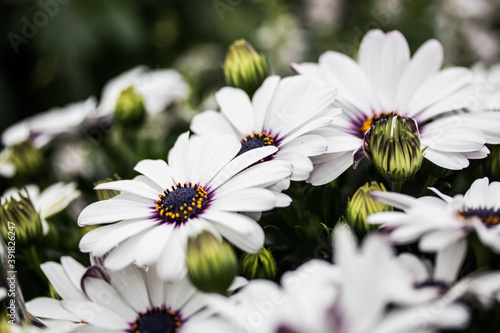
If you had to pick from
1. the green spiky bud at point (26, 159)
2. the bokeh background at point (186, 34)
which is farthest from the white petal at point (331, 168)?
the bokeh background at point (186, 34)

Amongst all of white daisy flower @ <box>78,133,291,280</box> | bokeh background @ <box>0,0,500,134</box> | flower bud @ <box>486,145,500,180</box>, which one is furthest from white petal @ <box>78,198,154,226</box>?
bokeh background @ <box>0,0,500,134</box>

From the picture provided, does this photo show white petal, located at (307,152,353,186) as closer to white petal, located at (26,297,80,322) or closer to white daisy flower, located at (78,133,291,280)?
white daisy flower, located at (78,133,291,280)

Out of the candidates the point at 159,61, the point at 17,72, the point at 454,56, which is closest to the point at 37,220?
the point at 454,56

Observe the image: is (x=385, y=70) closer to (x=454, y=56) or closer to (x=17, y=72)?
(x=454, y=56)

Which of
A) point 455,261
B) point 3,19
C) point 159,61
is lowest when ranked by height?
point 455,261

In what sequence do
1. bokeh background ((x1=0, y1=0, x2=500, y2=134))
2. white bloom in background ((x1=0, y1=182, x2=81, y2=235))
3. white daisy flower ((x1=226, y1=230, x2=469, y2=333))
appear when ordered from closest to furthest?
white daisy flower ((x1=226, y1=230, x2=469, y2=333)) → white bloom in background ((x1=0, y1=182, x2=81, y2=235)) → bokeh background ((x1=0, y1=0, x2=500, y2=134))
